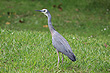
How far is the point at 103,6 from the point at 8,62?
29.6 ft

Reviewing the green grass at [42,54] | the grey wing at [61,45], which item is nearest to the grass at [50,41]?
the green grass at [42,54]

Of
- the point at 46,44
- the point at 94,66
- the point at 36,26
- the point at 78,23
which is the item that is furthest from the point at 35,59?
the point at 78,23

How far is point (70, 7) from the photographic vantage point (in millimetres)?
13148

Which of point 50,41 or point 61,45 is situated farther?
point 50,41

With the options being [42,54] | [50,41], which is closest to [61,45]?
[42,54]

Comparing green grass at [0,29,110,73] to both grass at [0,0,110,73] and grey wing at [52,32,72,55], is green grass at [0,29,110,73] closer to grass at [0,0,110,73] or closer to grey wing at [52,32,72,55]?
grass at [0,0,110,73]

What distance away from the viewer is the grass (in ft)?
19.4

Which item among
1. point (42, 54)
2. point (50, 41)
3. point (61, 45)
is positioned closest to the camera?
point (61, 45)

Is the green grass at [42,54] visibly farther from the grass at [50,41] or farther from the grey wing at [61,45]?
the grey wing at [61,45]

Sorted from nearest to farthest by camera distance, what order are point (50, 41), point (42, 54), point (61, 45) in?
point (61, 45) < point (42, 54) < point (50, 41)

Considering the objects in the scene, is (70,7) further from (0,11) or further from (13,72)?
(13,72)

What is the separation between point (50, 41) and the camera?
24.6 feet

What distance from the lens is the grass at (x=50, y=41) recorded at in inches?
233

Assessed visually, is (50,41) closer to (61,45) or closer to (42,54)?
(42,54)
